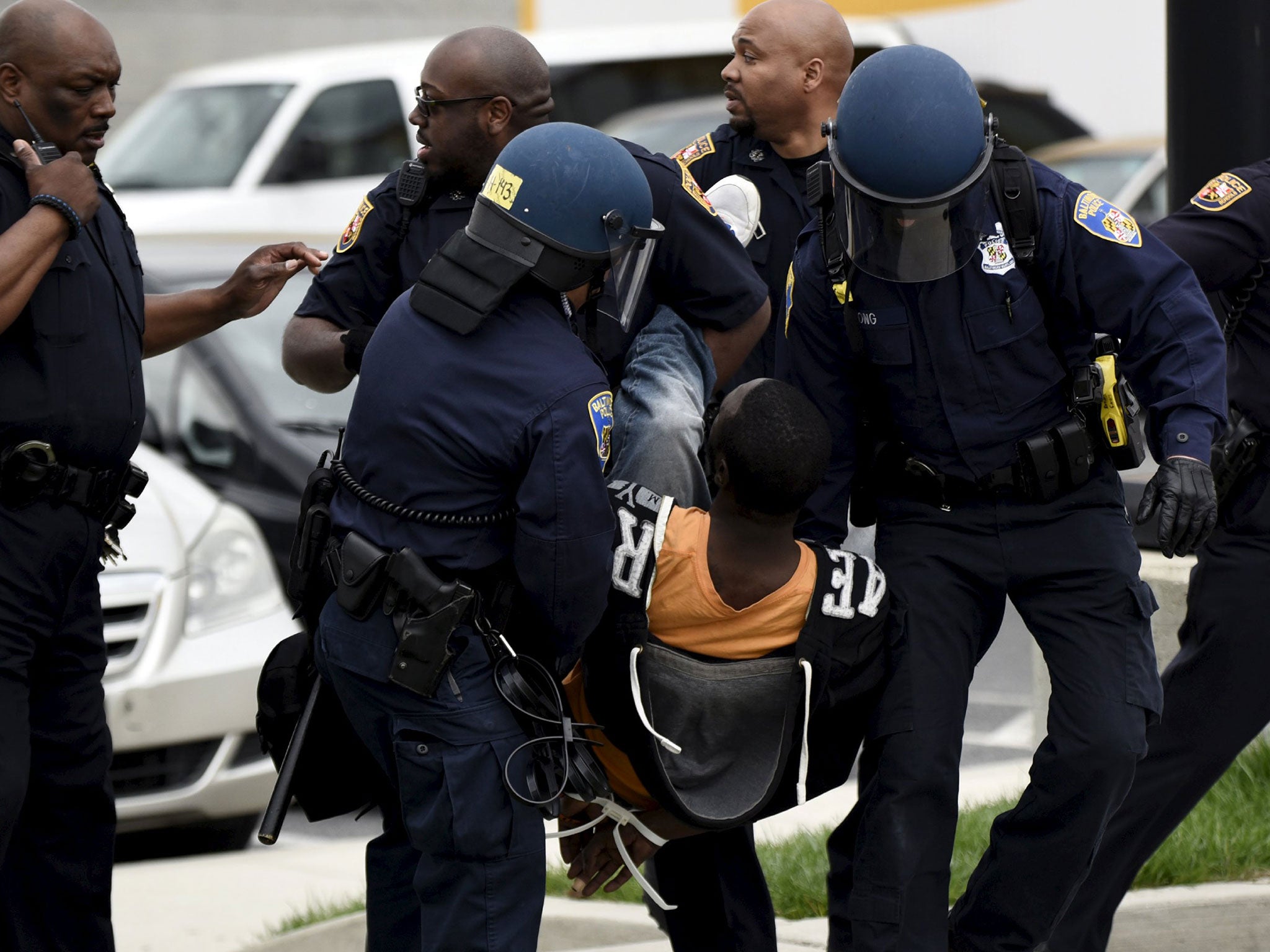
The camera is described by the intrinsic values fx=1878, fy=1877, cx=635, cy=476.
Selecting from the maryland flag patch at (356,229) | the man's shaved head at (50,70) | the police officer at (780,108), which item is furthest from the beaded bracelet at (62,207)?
the police officer at (780,108)

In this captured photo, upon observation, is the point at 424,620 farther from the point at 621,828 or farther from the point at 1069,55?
the point at 1069,55

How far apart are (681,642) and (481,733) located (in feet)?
1.39

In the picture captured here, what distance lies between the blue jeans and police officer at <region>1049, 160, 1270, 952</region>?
3.63 ft

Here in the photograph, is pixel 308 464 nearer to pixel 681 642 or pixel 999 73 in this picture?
pixel 681 642

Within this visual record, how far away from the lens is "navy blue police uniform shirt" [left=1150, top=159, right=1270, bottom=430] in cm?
408

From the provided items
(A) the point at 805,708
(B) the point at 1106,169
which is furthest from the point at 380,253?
(B) the point at 1106,169

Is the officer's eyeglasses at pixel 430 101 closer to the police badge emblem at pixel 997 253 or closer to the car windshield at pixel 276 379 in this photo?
the police badge emblem at pixel 997 253

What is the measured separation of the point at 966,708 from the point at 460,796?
1096mm

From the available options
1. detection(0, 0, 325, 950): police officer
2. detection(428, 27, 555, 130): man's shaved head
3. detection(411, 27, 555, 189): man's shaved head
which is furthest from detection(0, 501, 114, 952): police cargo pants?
detection(428, 27, 555, 130): man's shaved head

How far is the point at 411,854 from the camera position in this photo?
3.72m

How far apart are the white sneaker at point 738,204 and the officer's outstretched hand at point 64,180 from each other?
4.62 ft

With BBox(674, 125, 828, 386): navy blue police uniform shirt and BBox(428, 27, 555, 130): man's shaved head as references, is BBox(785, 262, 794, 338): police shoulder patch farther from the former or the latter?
BBox(428, 27, 555, 130): man's shaved head

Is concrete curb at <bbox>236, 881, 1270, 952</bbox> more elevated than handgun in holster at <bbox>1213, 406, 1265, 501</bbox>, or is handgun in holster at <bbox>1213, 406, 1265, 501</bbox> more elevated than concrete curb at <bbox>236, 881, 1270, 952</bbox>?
handgun in holster at <bbox>1213, 406, 1265, 501</bbox>

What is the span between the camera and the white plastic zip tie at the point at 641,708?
3348 mm
